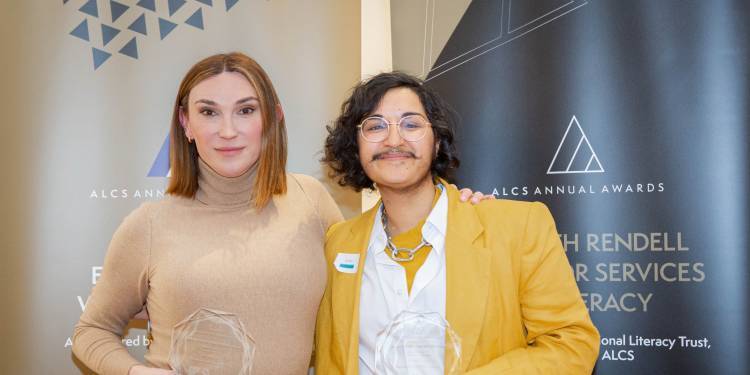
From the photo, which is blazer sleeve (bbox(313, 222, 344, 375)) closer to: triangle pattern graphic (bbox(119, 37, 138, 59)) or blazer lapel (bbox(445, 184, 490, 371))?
blazer lapel (bbox(445, 184, 490, 371))

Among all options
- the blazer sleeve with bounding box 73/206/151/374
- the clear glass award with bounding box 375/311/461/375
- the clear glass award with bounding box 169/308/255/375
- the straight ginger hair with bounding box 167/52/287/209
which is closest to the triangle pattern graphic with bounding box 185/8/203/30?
the straight ginger hair with bounding box 167/52/287/209

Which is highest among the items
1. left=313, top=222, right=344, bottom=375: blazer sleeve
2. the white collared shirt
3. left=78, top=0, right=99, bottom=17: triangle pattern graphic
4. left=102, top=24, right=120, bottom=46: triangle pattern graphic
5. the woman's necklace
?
left=78, top=0, right=99, bottom=17: triangle pattern graphic

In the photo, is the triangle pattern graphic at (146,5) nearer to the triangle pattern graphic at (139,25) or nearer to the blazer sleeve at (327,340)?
the triangle pattern graphic at (139,25)

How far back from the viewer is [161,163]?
10.9 feet

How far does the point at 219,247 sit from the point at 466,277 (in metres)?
0.83

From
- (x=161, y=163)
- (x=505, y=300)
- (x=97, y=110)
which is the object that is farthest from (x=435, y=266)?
(x=97, y=110)

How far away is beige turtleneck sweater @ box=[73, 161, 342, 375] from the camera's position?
196 centimetres

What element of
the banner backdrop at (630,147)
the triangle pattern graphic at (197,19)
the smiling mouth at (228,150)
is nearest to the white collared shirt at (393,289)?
the smiling mouth at (228,150)

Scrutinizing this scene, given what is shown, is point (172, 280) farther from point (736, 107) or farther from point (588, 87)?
point (736, 107)

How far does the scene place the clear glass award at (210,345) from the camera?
5.18 ft

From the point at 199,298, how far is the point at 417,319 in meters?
0.79

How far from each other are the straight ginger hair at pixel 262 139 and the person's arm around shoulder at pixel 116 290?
0.20 meters

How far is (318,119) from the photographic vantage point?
333cm

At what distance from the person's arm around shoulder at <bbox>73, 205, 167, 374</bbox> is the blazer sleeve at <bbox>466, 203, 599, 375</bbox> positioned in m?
1.15
